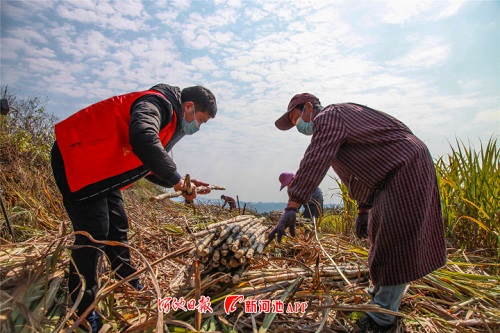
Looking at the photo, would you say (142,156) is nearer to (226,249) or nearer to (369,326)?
(226,249)

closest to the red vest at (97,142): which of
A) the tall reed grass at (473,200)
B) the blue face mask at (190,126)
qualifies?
A: the blue face mask at (190,126)

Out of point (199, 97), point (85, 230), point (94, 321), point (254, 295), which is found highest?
point (199, 97)

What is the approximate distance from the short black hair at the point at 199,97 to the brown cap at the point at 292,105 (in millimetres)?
562

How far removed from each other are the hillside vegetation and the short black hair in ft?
3.15

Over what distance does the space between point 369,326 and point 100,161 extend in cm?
179

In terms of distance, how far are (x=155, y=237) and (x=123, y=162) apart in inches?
54.9

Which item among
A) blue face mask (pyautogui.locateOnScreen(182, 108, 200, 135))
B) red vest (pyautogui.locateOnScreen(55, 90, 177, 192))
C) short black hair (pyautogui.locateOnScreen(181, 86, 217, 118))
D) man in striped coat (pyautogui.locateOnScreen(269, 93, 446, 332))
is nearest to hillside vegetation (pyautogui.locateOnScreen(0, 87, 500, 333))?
man in striped coat (pyautogui.locateOnScreen(269, 93, 446, 332))

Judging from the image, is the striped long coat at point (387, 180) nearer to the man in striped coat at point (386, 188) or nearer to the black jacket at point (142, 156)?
the man in striped coat at point (386, 188)

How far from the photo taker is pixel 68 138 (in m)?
1.97

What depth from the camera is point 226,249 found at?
185 centimetres

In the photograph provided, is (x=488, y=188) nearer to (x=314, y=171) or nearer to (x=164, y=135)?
(x=314, y=171)

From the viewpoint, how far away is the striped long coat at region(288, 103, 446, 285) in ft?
5.51

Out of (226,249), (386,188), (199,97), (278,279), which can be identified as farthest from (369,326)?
(199,97)

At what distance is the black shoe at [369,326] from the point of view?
175 cm
